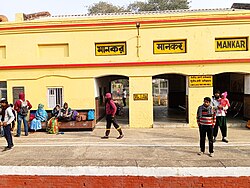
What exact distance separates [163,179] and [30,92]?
785 cm

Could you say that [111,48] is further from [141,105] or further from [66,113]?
Result: [66,113]

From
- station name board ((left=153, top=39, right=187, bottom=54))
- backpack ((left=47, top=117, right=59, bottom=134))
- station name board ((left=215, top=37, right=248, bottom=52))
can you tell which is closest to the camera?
backpack ((left=47, top=117, right=59, bottom=134))

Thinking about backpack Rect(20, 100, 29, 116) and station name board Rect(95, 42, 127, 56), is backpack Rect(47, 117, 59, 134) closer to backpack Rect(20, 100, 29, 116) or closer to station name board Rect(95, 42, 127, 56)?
backpack Rect(20, 100, 29, 116)

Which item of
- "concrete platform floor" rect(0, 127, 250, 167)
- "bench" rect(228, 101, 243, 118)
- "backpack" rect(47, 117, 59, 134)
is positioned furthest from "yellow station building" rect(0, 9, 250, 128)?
"concrete platform floor" rect(0, 127, 250, 167)

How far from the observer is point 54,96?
10.9 metres

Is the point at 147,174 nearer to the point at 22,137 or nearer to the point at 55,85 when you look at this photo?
the point at 22,137

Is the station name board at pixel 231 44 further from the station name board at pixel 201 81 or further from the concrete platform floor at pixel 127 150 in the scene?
the concrete platform floor at pixel 127 150

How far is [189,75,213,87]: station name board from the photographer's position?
412 inches

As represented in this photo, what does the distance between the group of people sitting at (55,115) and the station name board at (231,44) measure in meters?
6.94

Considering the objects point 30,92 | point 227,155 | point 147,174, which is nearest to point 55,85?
point 30,92

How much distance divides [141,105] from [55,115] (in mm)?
3831

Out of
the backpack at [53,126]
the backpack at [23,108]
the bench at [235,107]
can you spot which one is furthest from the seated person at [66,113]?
the bench at [235,107]

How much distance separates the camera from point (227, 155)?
6.39m

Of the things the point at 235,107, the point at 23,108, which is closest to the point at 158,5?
the point at 235,107
